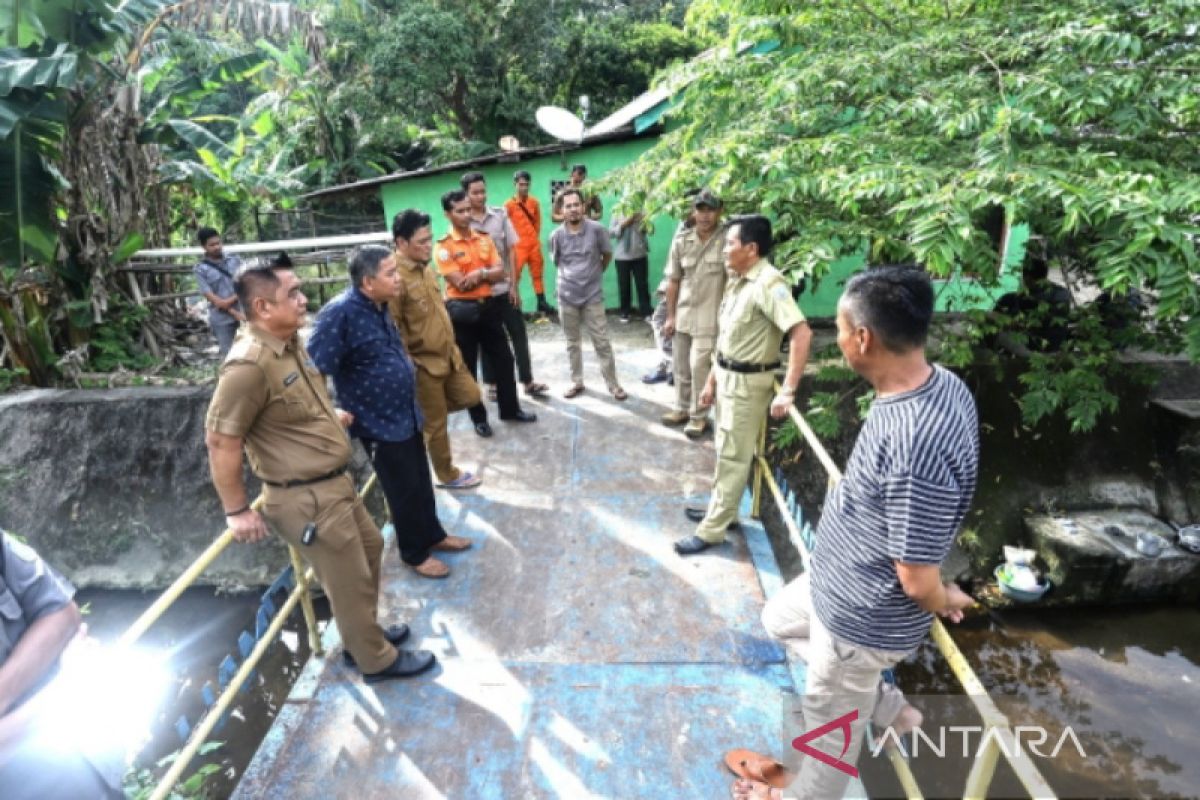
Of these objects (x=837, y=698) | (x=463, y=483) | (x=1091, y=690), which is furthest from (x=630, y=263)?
(x=837, y=698)

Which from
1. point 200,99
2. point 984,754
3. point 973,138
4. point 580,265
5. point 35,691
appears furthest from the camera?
point 200,99

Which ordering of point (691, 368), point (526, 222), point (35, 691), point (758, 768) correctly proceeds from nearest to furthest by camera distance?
point (35, 691) < point (758, 768) < point (691, 368) < point (526, 222)

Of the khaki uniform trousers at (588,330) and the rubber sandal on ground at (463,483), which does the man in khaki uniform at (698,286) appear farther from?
the rubber sandal on ground at (463,483)

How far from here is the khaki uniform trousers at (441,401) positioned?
4145mm

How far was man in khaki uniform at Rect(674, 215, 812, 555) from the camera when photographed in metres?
3.33

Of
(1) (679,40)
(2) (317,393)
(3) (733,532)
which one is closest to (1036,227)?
(3) (733,532)

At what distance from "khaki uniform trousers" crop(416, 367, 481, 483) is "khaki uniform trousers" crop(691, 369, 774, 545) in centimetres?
162

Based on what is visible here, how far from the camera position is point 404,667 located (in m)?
2.95

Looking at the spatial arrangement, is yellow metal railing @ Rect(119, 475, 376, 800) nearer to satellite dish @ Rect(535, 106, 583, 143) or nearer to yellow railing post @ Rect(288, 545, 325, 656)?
yellow railing post @ Rect(288, 545, 325, 656)

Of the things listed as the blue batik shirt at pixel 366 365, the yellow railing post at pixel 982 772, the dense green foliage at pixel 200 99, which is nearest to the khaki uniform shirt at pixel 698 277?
the blue batik shirt at pixel 366 365

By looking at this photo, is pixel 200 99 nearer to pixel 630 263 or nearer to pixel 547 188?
pixel 547 188

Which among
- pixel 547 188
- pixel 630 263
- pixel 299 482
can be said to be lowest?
pixel 630 263

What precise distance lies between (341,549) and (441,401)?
1.66 m

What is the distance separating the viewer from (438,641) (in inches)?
127
